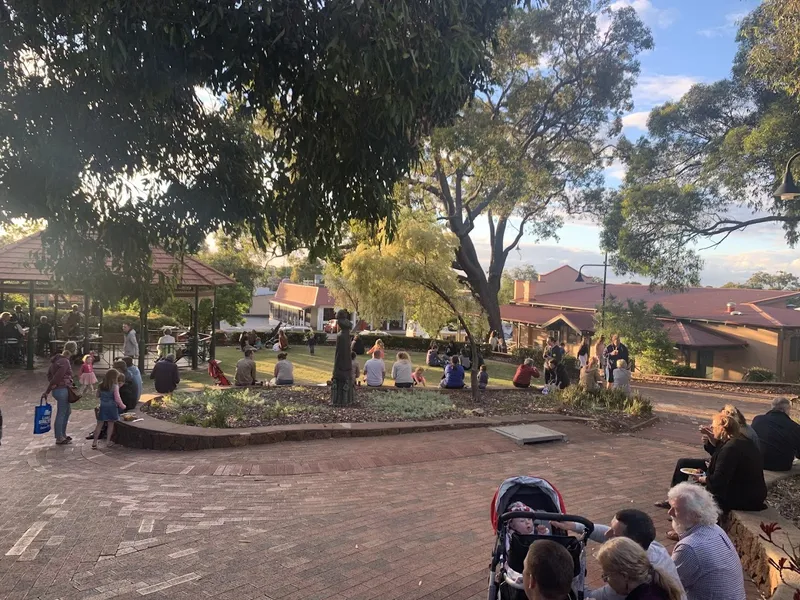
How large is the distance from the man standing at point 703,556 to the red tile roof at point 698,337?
25.5 m

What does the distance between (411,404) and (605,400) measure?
4.14 meters

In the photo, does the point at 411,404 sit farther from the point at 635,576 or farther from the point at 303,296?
the point at 303,296

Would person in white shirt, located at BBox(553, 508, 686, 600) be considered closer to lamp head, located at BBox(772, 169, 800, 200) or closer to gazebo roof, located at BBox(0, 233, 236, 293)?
lamp head, located at BBox(772, 169, 800, 200)

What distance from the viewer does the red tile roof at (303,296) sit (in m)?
49.1

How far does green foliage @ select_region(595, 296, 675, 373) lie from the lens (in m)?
24.9

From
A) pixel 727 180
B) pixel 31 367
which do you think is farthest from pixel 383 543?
pixel 727 180

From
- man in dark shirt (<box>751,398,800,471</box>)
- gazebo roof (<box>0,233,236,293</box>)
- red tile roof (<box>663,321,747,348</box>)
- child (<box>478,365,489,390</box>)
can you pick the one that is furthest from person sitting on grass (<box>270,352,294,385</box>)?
red tile roof (<box>663,321,747,348</box>)

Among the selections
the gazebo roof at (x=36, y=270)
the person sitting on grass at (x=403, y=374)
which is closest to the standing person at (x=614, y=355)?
the person sitting on grass at (x=403, y=374)

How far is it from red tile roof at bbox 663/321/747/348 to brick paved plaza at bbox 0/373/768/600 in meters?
20.7

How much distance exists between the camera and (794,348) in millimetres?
28109

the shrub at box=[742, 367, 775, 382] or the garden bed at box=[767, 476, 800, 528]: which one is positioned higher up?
the shrub at box=[742, 367, 775, 382]

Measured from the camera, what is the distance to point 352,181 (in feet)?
15.1

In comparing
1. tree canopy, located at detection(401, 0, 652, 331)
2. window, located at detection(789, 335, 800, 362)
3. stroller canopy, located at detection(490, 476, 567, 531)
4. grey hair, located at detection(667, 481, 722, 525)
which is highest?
tree canopy, located at detection(401, 0, 652, 331)

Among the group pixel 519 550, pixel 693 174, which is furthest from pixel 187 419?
pixel 693 174
